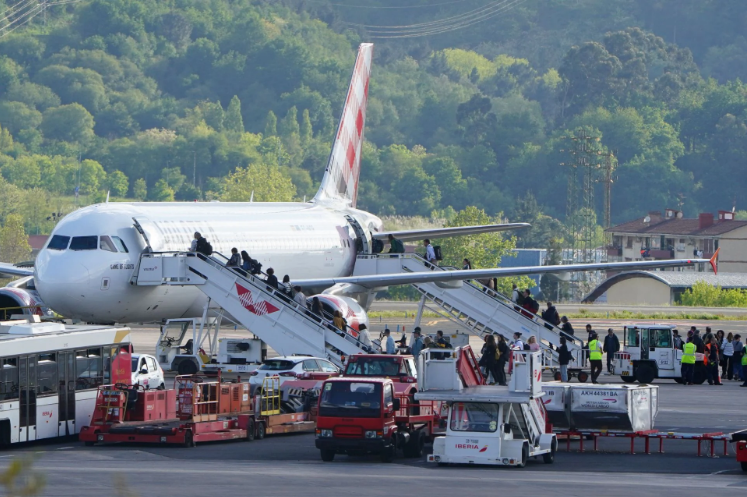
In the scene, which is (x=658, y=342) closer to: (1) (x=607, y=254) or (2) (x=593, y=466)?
(2) (x=593, y=466)

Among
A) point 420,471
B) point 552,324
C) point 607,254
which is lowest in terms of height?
point 420,471

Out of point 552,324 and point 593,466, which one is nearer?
point 593,466

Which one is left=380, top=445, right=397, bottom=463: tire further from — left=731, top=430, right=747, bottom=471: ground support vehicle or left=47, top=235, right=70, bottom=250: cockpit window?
left=47, top=235, right=70, bottom=250: cockpit window

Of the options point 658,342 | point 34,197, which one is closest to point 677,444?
point 658,342

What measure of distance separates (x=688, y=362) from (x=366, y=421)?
60.9ft

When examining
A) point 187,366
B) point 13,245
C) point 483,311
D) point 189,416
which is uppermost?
point 13,245

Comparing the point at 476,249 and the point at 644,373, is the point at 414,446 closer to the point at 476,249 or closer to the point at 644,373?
the point at 644,373

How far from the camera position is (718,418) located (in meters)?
30.8

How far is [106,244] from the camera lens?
118 feet

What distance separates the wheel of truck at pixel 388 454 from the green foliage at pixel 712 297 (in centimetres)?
7568

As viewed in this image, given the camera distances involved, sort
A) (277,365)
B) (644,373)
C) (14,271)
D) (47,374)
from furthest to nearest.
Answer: (14,271) < (644,373) < (277,365) < (47,374)

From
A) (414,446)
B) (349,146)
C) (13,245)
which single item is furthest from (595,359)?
(13,245)

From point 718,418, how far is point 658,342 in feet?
32.3

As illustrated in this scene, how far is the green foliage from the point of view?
3819 inches
